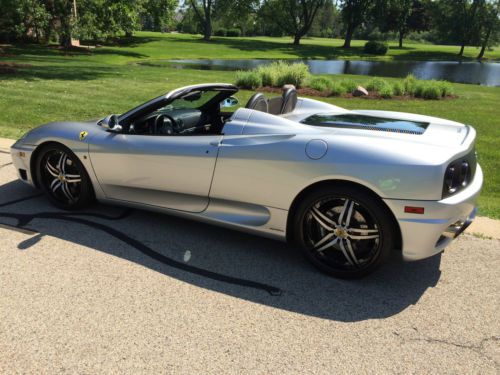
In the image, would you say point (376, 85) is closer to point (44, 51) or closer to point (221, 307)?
point (221, 307)

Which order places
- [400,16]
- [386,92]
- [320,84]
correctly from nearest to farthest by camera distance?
[386,92] < [320,84] < [400,16]

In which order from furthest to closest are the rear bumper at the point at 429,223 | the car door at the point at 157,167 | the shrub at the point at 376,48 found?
the shrub at the point at 376,48, the car door at the point at 157,167, the rear bumper at the point at 429,223

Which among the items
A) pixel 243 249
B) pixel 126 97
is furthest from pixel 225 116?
pixel 126 97

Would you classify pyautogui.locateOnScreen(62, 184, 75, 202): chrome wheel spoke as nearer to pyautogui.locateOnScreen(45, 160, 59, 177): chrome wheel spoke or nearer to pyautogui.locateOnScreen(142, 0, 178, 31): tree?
pyautogui.locateOnScreen(45, 160, 59, 177): chrome wheel spoke

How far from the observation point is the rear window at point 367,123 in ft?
12.0

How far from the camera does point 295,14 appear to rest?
6906cm

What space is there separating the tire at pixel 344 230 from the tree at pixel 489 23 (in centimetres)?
7523

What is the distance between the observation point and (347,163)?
127 inches

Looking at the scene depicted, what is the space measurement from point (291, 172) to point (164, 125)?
1613mm

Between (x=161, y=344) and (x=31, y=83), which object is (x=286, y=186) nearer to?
(x=161, y=344)

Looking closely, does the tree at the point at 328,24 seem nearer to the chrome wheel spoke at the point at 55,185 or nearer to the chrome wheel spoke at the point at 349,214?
the chrome wheel spoke at the point at 55,185

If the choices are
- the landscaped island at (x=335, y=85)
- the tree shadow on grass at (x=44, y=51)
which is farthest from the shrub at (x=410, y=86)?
the tree shadow on grass at (x=44, y=51)

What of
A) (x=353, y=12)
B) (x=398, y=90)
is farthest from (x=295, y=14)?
(x=398, y=90)

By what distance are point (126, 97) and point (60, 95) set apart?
68.8 inches
